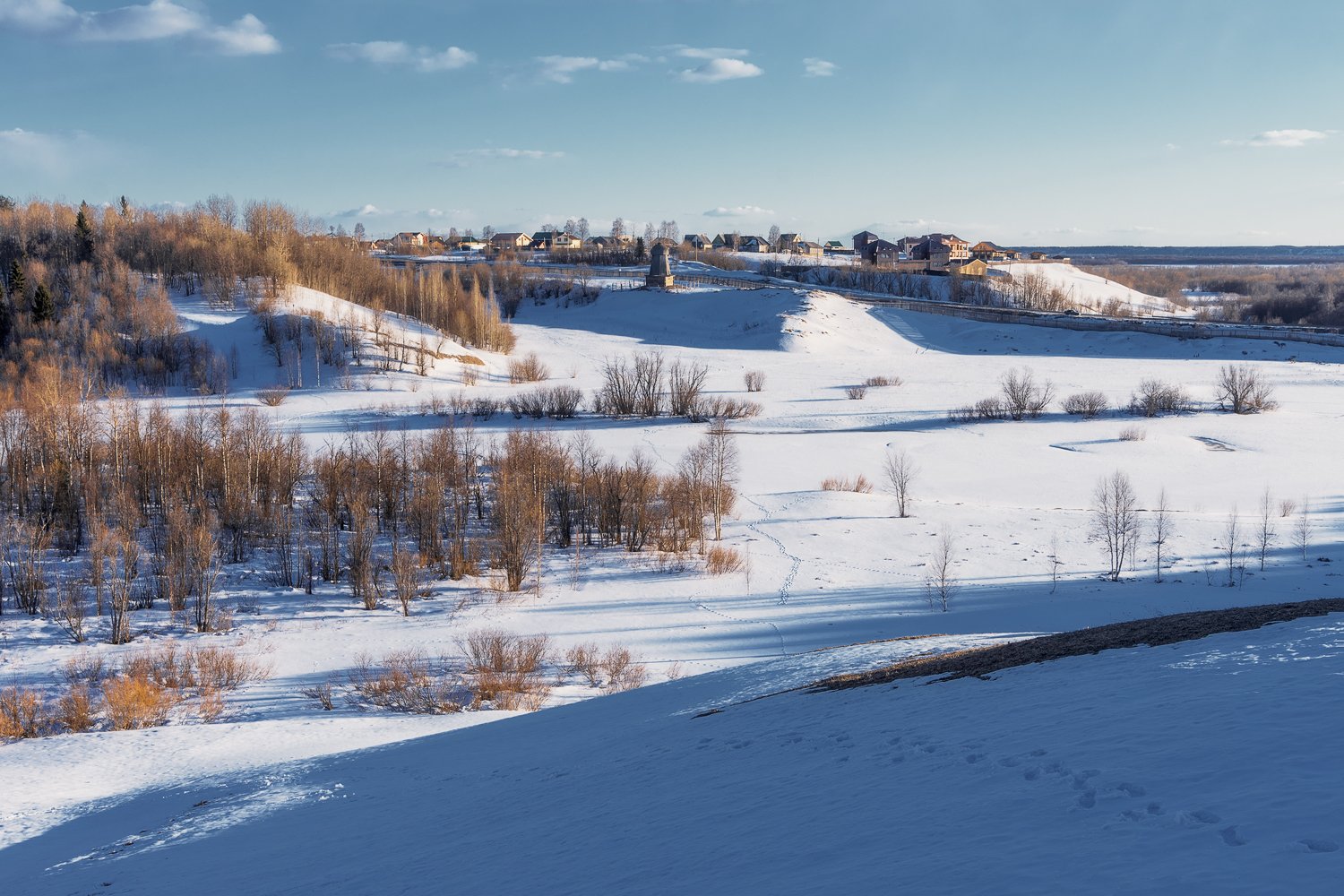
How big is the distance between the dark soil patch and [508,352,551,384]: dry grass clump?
42106mm

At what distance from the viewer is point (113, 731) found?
15.3 m

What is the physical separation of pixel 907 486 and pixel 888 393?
18.9 m

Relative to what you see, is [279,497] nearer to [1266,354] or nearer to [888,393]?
[888,393]

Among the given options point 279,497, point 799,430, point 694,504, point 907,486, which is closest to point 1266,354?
point 799,430

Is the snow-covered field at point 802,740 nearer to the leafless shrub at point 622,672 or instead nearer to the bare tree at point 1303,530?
the bare tree at point 1303,530

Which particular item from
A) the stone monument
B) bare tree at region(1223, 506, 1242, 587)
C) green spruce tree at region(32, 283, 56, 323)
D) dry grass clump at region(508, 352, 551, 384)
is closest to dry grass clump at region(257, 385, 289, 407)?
dry grass clump at region(508, 352, 551, 384)

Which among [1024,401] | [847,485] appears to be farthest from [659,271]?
[847,485]

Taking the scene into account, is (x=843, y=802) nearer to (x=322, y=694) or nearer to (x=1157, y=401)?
(x=322, y=694)

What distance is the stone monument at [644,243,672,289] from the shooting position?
86.7 m

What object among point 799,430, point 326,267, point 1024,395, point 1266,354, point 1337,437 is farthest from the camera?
point 326,267

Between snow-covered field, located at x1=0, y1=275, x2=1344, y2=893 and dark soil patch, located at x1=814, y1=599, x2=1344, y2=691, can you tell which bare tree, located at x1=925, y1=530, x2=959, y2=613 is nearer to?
snow-covered field, located at x1=0, y1=275, x2=1344, y2=893

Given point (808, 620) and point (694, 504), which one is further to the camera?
point (694, 504)

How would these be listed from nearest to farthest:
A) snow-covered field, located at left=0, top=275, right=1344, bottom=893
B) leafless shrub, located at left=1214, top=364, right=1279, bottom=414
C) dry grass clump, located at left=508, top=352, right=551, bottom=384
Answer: snow-covered field, located at left=0, top=275, right=1344, bottom=893 → leafless shrub, located at left=1214, top=364, right=1279, bottom=414 → dry grass clump, located at left=508, top=352, right=551, bottom=384

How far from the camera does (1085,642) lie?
38.5 feet
